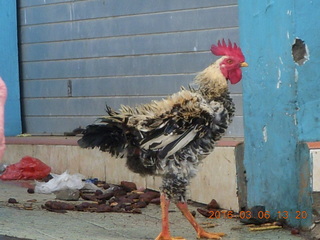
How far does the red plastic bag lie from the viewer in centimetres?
936

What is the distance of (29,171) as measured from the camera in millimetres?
9375

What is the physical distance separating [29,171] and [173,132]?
3.72m

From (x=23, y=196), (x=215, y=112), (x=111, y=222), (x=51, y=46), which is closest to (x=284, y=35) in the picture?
(x=215, y=112)

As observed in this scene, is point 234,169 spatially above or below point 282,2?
below

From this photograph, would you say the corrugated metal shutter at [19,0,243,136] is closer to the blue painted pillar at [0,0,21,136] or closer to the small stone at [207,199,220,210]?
the blue painted pillar at [0,0,21,136]

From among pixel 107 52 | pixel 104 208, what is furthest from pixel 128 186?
pixel 107 52

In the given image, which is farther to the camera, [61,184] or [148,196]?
[61,184]

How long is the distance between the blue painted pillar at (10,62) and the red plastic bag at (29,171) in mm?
1096

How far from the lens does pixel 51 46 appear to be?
10172 millimetres

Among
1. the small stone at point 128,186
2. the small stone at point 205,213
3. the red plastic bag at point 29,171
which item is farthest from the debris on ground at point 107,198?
the red plastic bag at point 29,171

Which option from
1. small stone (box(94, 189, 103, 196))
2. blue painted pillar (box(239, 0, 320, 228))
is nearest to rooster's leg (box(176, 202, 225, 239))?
blue painted pillar (box(239, 0, 320, 228))

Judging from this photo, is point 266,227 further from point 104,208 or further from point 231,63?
point 104,208

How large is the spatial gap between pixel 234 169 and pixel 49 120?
11.6 ft

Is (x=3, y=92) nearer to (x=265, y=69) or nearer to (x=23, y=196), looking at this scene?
(x=265, y=69)
